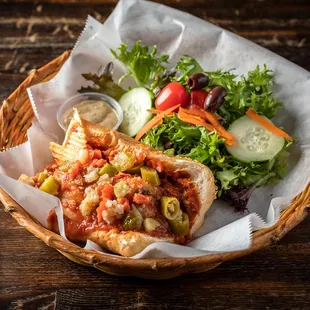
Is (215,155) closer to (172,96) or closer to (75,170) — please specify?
(172,96)

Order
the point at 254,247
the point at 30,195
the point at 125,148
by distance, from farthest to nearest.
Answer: the point at 125,148 < the point at 30,195 < the point at 254,247

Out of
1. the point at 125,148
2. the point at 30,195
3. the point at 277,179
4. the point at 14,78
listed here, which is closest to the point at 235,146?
the point at 277,179

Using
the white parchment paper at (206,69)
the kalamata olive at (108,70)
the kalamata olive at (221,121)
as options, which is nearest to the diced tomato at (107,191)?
the white parchment paper at (206,69)

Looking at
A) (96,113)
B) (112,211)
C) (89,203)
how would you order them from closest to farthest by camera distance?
(112,211), (89,203), (96,113)

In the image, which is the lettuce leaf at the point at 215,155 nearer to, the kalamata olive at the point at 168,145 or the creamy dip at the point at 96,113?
the kalamata olive at the point at 168,145

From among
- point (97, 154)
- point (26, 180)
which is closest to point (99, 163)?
point (97, 154)

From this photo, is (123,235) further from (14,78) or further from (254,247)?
(14,78)
